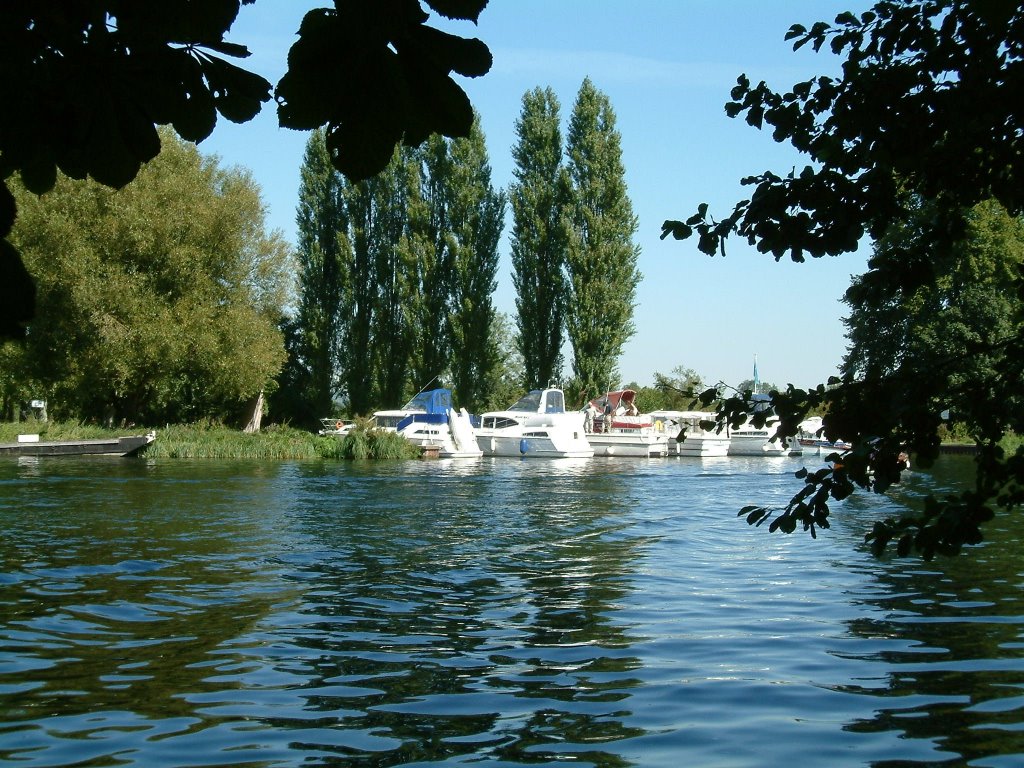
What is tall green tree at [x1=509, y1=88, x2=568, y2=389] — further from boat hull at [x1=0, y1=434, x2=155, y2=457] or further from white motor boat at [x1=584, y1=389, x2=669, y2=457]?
boat hull at [x1=0, y1=434, x2=155, y2=457]

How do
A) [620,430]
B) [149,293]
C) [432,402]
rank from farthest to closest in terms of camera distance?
[620,430]
[432,402]
[149,293]

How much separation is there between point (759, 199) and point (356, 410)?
5068cm

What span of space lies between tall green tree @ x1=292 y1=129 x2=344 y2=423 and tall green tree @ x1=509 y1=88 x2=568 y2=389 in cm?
885

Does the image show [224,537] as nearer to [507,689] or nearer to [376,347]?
[507,689]

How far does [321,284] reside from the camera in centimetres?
5556

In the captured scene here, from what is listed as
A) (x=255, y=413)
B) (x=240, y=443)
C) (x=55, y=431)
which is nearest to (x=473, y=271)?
(x=255, y=413)

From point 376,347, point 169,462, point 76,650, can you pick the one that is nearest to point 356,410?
point 376,347

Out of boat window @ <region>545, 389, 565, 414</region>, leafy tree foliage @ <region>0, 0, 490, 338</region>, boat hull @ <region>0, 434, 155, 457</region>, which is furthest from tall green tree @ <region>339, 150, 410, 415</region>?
leafy tree foliage @ <region>0, 0, 490, 338</region>

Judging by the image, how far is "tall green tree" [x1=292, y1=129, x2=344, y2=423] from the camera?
5512 centimetres

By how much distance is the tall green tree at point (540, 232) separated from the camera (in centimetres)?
5484

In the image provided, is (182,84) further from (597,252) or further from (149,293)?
(597,252)

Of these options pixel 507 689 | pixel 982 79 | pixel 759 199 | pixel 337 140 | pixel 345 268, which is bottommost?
pixel 507 689

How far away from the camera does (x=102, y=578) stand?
1206cm

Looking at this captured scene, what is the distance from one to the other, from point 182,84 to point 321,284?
177 feet
